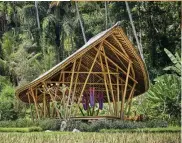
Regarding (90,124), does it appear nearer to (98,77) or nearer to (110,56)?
(110,56)

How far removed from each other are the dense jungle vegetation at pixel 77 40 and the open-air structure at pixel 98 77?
1.53 feet

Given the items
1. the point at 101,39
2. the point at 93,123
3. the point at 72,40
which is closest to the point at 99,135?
the point at 93,123

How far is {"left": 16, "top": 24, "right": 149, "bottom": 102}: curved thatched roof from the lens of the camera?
1130 centimetres

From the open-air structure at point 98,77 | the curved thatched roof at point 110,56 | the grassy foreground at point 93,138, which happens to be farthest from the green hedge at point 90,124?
the grassy foreground at point 93,138

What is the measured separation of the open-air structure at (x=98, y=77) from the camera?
11633 mm

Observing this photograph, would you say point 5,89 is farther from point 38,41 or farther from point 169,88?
point 169,88

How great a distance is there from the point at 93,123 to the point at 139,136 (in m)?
2.06

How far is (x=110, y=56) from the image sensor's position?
1262cm

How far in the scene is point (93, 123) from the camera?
10.9 m

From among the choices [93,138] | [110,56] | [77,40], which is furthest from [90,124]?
[77,40]

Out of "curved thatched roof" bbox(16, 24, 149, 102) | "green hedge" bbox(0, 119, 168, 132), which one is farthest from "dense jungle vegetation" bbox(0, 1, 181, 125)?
"green hedge" bbox(0, 119, 168, 132)

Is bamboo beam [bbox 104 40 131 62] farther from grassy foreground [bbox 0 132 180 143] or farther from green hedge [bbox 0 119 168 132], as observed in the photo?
grassy foreground [bbox 0 132 180 143]

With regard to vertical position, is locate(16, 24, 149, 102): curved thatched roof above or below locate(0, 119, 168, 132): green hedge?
above

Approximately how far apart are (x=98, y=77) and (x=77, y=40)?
4.94 m
